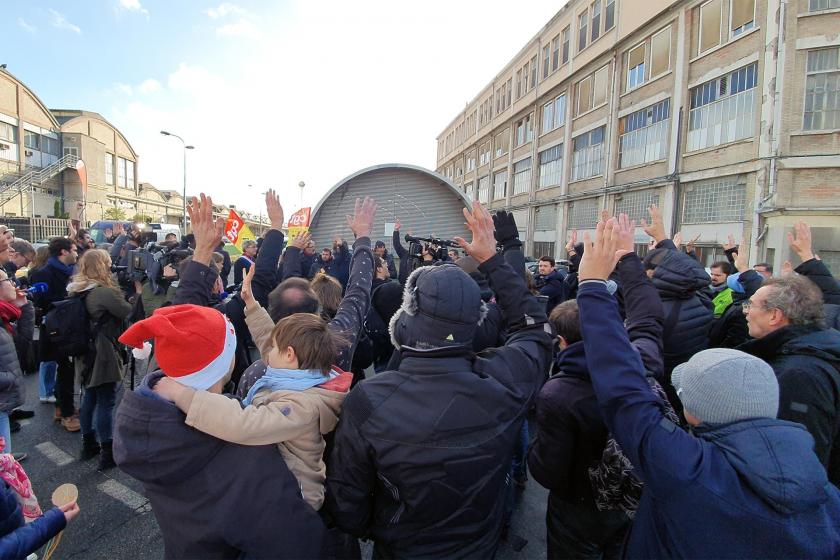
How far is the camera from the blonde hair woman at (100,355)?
3.98 meters

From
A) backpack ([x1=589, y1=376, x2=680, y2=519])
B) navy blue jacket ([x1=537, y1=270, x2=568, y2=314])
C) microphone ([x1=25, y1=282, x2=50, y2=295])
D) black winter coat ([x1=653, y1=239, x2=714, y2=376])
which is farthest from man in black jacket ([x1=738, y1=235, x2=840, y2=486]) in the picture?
microphone ([x1=25, y1=282, x2=50, y2=295])

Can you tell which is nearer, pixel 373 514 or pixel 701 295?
pixel 373 514

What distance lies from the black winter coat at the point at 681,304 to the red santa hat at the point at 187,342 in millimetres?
3043

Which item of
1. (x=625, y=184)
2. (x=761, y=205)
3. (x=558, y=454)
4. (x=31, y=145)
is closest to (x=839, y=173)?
(x=761, y=205)

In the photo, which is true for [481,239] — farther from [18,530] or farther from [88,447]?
[88,447]

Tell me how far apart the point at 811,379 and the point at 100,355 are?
534 centimetres

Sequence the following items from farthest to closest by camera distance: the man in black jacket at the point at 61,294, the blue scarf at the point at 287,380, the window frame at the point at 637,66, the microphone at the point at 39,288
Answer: the window frame at the point at 637,66 → the microphone at the point at 39,288 → the man in black jacket at the point at 61,294 → the blue scarf at the point at 287,380

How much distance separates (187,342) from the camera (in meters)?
1.51

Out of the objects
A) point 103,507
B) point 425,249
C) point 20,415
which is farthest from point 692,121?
point 20,415

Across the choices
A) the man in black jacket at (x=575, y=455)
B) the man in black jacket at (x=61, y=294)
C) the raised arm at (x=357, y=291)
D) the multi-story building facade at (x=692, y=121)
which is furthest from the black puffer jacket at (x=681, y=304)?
the multi-story building facade at (x=692, y=121)

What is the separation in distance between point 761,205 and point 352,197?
14903 mm

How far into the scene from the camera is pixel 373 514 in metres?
1.73

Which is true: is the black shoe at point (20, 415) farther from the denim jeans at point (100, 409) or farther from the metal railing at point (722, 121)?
the metal railing at point (722, 121)

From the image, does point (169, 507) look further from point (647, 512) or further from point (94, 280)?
point (94, 280)
